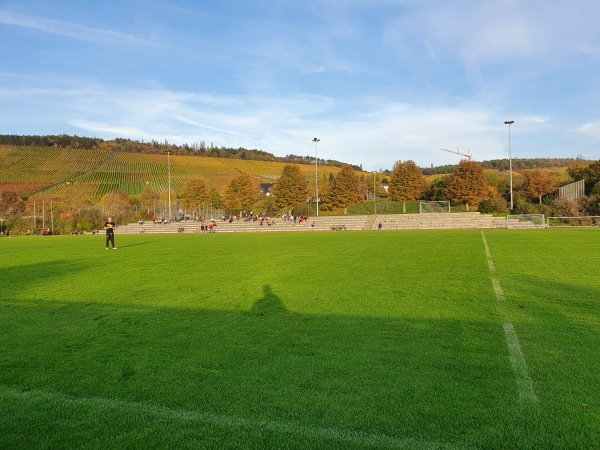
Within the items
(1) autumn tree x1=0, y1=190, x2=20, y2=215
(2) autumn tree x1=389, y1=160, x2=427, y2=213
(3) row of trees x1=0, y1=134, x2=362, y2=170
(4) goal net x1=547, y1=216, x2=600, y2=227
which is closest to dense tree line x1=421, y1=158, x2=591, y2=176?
(3) row of trees x1=0, y1=134, x2=362, y2=170

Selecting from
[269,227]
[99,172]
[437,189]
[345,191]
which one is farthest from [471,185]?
[99,172]

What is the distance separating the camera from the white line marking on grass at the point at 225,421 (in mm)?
2898

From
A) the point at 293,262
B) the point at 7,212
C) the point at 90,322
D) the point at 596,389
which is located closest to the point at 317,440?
the point at 596,389

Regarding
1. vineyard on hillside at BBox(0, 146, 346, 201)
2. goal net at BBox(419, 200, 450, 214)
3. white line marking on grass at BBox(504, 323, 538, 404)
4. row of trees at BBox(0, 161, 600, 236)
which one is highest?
vineyard on hillside at BBox(0, 146, 346, 201)

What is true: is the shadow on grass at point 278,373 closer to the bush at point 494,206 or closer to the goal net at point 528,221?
the goal net at point 528,221

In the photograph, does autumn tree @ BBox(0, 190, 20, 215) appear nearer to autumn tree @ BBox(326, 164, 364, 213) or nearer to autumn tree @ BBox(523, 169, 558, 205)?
autumn tree @ BBox(326, 164, 364, 213)

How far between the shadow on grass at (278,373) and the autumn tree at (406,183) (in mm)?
67283

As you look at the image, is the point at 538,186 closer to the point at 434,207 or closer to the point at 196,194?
the point at 434,207

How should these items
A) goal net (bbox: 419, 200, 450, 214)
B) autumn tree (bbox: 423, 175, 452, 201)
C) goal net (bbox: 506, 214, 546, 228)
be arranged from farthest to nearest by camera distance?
autumn tree (bbox: 423, 175, 452, 201)
goal net (bbox: 419, 200, 450, 214)
goal net (bbox: 506, 214, 546, 228)

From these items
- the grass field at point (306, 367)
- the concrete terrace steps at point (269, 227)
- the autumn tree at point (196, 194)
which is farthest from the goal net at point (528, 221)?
the autumn tree at point (196, 194)

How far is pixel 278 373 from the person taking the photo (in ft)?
13.7

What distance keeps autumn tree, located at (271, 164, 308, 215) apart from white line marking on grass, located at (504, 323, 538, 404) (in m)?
67.2

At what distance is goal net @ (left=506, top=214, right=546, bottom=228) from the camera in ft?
140

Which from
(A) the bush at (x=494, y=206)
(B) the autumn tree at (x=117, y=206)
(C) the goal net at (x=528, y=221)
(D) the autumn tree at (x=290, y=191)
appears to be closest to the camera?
(C) the goal net at (x=528, y=221)
